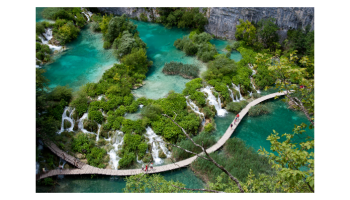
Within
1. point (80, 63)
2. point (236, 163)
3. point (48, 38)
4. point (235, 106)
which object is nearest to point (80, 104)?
point (80, 63)

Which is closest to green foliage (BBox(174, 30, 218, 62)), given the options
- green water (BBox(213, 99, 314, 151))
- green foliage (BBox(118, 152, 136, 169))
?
green water (BBox(213, 99, 314, 151))

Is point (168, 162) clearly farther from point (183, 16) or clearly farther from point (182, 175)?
point (183, 16)

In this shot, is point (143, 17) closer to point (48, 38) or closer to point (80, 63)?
point (48, 38)

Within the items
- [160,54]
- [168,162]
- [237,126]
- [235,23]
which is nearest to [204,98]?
[237,126]

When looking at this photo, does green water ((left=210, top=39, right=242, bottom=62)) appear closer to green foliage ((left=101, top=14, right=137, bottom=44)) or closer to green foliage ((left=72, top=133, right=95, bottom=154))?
green foliage ((left=101, top=14, right=137, bottom=44))

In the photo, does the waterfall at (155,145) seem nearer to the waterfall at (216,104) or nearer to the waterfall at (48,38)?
the waterfall at (216,104)

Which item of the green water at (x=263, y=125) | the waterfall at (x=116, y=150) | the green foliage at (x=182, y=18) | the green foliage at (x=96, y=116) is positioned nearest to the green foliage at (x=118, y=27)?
the green foliage at (x=182, y=18)
